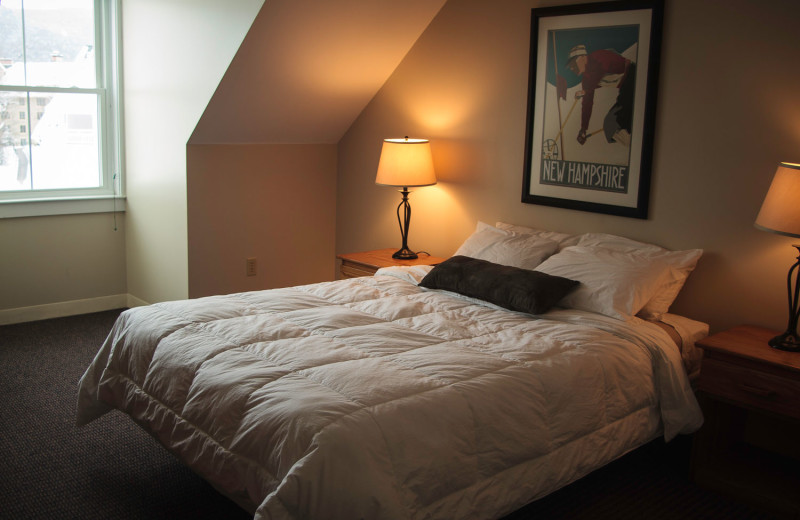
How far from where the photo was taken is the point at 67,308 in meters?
4.87

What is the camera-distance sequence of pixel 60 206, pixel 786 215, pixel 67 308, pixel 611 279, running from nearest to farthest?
pixel 786 215 < pixel 611 279 < pixel 60 206 < pixel 67 308

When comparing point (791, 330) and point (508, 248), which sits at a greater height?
point (508, 248)

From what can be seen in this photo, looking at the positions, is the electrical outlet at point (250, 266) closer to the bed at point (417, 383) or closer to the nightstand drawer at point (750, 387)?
the bed at point (417, 383)

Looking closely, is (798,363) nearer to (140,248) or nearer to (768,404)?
(768,404)

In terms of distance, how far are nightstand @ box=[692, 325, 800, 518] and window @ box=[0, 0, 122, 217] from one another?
402cm

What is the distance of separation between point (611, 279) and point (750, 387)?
695 millimetres

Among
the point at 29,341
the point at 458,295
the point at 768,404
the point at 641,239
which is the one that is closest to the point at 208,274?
the point at 29,341

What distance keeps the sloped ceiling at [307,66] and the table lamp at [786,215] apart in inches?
90.2

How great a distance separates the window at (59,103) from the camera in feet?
14.9

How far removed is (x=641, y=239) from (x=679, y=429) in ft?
3.28

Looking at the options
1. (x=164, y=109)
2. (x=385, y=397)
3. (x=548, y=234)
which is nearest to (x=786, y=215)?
(x=548, y=234)

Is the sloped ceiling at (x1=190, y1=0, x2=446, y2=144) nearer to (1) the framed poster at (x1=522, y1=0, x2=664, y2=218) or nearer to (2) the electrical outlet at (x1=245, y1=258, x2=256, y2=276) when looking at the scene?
(2) the electrical outlet at (x1=245, y1=258, x2=256, y2=276)

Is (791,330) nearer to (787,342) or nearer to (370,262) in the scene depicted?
(787,342)

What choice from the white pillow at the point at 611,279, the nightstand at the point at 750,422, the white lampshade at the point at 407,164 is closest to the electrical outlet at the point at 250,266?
the white lampshade at the point at 407,164
